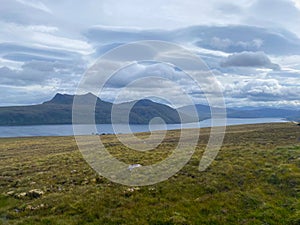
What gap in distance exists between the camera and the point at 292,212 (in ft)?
67.2

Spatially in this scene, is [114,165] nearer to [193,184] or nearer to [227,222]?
[193,184]

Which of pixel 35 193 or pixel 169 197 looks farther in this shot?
pixel 35 193

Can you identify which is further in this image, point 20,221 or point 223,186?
point 223,186

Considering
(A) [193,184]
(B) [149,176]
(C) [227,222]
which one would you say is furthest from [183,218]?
(B) [149,176]

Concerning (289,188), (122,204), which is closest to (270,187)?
(289,188)

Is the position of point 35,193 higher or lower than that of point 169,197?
lower

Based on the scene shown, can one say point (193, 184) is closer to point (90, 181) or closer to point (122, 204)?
point (122, 204)

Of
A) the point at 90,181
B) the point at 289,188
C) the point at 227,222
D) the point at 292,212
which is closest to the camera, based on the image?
the point at 227,222

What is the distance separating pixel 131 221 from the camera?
62.6 ft

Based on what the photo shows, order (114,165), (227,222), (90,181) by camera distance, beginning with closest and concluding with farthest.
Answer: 1. (227,222)
2. (90,181)
3. (114,165)

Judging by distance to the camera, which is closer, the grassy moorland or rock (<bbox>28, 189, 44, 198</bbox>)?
the grassy moorland

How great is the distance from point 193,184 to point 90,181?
9806 millimetres

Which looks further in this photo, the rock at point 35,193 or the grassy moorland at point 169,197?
the rock at point 35,193

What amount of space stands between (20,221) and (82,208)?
159 inches
